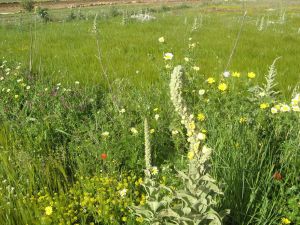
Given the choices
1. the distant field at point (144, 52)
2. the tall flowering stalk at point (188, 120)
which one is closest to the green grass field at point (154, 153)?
the tall flowering stalk at point (188, 120)

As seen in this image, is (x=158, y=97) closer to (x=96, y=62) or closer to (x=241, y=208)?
(x=241, y=208)

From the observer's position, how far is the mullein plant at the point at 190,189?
53.4 inches

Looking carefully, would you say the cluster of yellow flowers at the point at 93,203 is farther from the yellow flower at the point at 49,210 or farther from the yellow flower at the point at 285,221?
the yellow flower at the point at 285,221

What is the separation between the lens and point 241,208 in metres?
2.08

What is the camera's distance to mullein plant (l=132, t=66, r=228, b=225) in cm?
136

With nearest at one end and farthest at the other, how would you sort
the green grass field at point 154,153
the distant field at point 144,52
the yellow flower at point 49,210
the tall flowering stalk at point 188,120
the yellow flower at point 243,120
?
the tall flowering stalk at point 188,120, the green grass field at point 154,153, the yellow flower at point 49,210, the yellow flower at point 243,120, the distant field at point 144,52

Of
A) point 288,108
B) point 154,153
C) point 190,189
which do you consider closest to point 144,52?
point 154,153

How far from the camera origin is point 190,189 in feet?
5.28

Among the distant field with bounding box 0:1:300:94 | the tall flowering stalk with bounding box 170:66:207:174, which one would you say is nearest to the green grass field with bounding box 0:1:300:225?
the tall flowering stalk with bounding box 170:66:207:174

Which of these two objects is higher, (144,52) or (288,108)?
(144,52)

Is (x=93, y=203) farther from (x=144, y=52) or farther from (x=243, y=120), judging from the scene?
(x=144, y=52)

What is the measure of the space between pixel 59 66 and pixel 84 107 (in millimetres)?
2527

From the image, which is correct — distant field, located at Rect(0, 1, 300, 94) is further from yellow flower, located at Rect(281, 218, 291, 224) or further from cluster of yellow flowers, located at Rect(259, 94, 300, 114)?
yellow flower, located at Rect(281, 218, 291, 224)

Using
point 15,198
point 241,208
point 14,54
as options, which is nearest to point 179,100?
point 241,208
